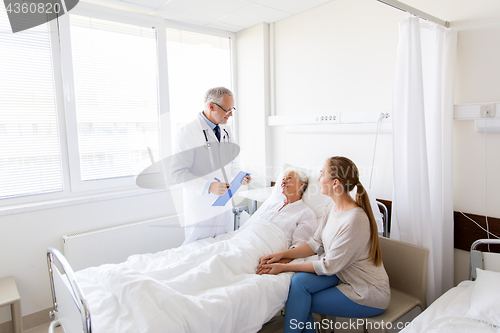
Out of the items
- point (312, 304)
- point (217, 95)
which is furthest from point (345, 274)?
point (217, 95)

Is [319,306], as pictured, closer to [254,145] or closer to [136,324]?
[136,324]

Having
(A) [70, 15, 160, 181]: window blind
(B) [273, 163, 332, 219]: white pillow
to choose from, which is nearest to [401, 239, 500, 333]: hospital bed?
(B) [273, 163, 332, 219]: white pillow

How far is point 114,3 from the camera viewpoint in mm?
2869

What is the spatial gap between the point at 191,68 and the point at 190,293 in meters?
2.54

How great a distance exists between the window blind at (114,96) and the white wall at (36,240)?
13.2 inches

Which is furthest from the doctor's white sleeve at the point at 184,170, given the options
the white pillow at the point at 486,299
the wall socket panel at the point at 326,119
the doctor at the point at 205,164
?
the white pillow at the point at 486,299

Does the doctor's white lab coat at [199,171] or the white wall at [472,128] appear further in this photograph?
the doctor's white lab coat at [199,171]

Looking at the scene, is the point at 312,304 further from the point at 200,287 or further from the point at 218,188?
the point at 218,188

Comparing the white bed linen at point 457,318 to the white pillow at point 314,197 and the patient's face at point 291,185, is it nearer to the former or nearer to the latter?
the white pillow at point 314,197

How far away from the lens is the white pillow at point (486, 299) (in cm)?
150

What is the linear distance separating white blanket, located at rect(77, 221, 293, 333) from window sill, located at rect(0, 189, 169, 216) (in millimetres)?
989

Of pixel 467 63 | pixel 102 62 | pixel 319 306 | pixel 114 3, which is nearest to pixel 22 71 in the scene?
pixel 102 62

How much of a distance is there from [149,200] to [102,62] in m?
1.30

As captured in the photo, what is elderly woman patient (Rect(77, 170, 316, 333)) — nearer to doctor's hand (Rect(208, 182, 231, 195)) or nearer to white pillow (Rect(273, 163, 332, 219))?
white pillow (Rect(273, 163, 332, 219))
